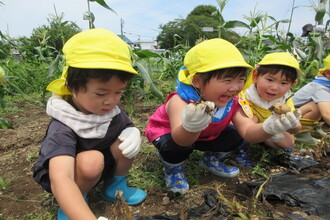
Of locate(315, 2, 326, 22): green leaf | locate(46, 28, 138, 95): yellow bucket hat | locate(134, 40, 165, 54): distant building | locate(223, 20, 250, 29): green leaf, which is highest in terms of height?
locate(315, 2, 326, 22): green leaf

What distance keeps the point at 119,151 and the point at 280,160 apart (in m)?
1.07

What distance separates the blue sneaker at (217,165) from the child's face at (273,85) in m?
0.47

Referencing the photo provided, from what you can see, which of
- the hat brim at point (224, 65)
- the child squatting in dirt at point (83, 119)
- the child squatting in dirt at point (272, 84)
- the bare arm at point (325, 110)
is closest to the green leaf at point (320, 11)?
the bare arm at point (325, 110)

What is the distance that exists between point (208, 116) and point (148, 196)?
0.65 m

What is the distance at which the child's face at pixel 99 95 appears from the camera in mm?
1026

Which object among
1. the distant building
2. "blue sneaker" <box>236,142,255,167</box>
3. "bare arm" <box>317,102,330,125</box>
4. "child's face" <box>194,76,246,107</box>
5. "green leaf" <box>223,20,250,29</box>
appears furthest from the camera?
the distant building

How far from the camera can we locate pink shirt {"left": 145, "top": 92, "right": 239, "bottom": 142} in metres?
1.47

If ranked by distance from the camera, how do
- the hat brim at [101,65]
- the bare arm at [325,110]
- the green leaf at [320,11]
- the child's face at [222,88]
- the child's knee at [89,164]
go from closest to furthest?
1. the hat brim at [101,65]
2. the child's knee at [89,164]
3. the child's face at [222,88]
4. the bare arm at [325,110]
5. the green leaf at [320,11]

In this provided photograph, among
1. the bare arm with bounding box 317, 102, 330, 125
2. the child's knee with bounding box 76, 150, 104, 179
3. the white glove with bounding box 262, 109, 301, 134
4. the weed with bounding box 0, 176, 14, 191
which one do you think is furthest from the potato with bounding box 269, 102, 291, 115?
the weed with bounding box 0, 176, 14, 191

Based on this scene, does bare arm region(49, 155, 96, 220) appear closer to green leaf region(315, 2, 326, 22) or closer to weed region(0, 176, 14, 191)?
weed region(0, 176, 14, 191)

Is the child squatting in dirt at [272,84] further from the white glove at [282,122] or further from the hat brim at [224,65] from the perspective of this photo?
the hat brim at [224,65]

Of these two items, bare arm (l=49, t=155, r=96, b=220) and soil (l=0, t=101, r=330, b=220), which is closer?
bare arm (l=49, t=155, r=96, b=220)

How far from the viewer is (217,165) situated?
5.27 ft

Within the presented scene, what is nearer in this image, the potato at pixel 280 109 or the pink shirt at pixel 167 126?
the potato at pixel 280 109
